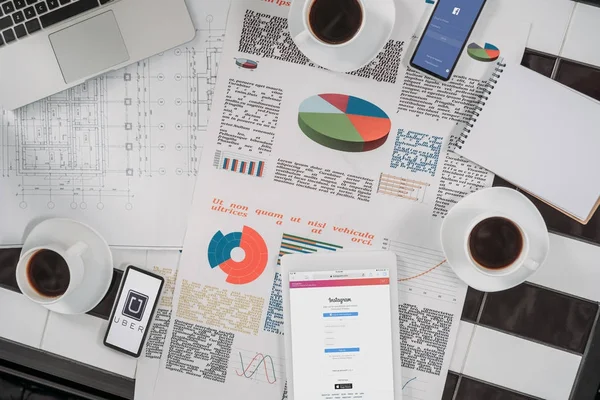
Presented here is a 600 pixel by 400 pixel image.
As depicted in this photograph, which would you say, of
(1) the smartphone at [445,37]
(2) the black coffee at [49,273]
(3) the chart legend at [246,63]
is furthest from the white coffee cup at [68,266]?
(1) the smartphone at [445,37]

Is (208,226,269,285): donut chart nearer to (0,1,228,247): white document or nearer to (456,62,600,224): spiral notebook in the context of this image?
(0,1,228,247): white document

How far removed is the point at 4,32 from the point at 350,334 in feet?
2.22

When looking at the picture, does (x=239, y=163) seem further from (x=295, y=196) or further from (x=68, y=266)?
(x=68, y=266)

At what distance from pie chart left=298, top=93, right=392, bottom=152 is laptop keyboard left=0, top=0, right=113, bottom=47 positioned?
0.35 metres

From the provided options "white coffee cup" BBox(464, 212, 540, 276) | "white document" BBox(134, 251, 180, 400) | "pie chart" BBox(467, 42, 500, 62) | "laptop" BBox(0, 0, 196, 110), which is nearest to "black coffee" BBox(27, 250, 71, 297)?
"white document" BBox(134, 251, 180, 400)

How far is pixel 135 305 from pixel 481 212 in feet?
1.79

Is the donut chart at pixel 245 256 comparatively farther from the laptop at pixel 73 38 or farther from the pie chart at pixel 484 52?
the pie chart at pixel 484 52

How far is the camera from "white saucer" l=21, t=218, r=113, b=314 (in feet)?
2.39

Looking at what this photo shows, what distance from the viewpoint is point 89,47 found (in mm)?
721

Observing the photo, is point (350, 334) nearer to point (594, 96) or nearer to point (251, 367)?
point (251, 367)

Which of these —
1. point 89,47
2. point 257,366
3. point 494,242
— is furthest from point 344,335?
point 89,47

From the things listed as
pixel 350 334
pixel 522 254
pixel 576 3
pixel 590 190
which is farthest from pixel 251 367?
pixel 576 3

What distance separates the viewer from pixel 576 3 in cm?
71

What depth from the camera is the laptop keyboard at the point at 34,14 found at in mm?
697
